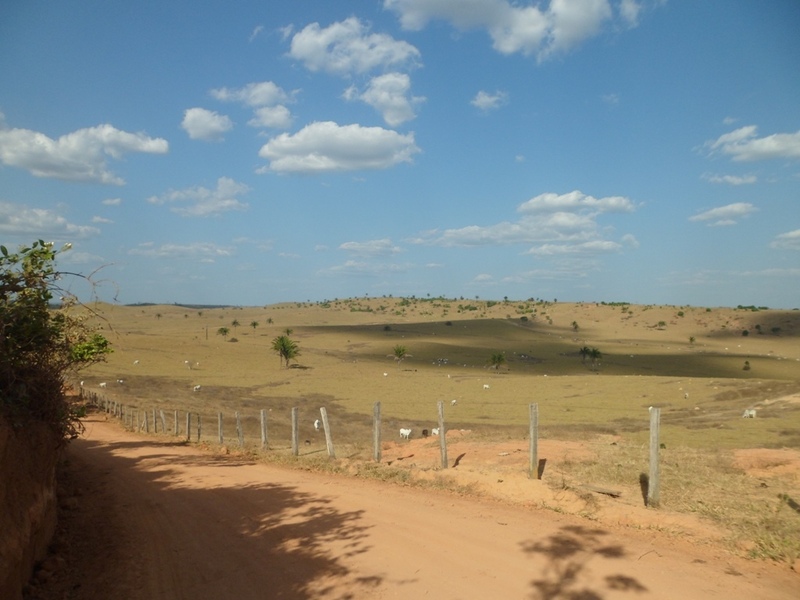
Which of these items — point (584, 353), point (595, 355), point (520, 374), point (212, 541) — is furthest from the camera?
point (584, 353)

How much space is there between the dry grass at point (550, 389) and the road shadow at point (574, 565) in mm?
2100

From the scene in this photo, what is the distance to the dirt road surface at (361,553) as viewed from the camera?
252 inches

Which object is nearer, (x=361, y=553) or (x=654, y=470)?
(x=361, y=553)

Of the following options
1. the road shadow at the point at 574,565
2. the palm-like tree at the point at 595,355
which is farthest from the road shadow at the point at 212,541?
the palm-like tree at the point at 595,355

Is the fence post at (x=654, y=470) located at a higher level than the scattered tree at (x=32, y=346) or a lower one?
lower

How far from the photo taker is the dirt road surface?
639 cm

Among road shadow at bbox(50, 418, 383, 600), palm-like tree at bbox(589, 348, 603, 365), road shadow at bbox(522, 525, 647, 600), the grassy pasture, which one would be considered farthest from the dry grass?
A: road shadow at bbox(50, 418, 383, 600)

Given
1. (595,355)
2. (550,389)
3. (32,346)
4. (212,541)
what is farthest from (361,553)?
(595,355)

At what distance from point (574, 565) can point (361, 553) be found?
109 inches

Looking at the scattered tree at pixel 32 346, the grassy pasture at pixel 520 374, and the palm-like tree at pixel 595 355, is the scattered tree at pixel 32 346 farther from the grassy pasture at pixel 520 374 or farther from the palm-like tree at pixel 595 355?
the palm-like tree at pixel 595 355

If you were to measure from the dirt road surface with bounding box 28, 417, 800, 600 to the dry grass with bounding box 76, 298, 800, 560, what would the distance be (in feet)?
4.99

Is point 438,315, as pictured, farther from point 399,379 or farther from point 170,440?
point 170,440

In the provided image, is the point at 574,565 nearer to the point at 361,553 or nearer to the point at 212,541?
the point at 361,553

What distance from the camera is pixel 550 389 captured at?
45.0 m
